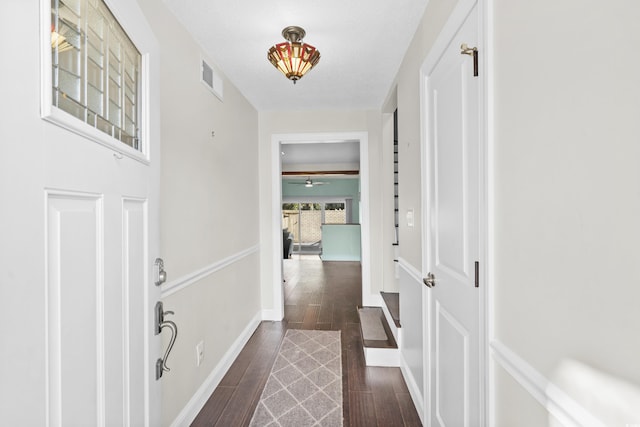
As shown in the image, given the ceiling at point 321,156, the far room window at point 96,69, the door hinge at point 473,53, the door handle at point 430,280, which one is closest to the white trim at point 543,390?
the door handle at point 430,280

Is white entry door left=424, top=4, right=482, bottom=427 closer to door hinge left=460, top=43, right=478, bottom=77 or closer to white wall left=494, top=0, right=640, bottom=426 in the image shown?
door hinge left=460, top=43, right=478, bottom=77

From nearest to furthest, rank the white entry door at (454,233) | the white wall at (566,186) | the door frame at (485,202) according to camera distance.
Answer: the white wall at (566,186) → the door frame at (485,202) → the white entry door at (454,233)

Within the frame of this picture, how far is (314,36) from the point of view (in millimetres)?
2086

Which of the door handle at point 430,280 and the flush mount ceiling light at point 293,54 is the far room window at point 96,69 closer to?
the flush mount ceiling light at point 293,54

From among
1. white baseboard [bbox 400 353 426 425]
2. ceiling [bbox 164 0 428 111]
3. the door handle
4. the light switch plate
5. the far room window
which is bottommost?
white baseboard [bbox 400 353 426 425]

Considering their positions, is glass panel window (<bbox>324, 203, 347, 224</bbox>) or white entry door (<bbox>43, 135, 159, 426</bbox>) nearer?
white entry door (<bbox>43, 135, 159, 426</bbox>)

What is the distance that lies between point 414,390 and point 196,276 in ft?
5.35

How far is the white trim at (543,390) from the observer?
676 mm

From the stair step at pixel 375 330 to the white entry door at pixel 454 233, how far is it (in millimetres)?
923

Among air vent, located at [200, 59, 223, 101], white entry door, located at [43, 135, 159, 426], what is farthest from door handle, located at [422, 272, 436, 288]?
air vent, located at [200, 59, 223, 101]

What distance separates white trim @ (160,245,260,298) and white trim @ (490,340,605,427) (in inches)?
57.3

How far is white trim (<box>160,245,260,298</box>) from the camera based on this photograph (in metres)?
1.67

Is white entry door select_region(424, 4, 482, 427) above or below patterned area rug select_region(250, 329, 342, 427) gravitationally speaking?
above

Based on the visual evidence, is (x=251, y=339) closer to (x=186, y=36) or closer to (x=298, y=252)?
(x=186, y=36)
